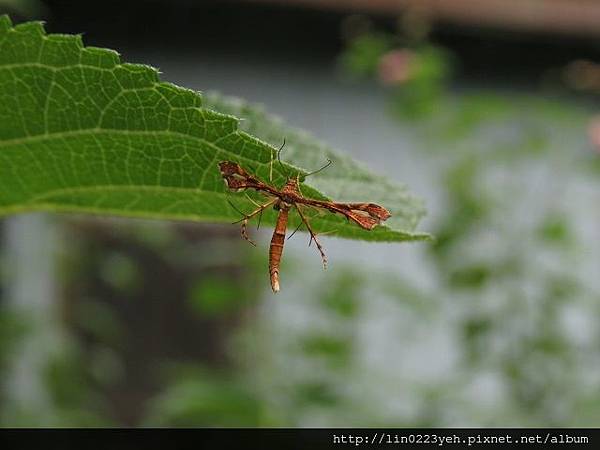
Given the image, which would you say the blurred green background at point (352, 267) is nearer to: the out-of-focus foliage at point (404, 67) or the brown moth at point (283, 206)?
the out-of-focus foliage at point (404, 67)

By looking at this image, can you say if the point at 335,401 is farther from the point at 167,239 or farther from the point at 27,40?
the point at 27,40

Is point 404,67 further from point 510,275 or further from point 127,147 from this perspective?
point 127,147

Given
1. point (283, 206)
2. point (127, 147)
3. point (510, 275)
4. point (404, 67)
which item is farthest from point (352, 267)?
point (127, 147)

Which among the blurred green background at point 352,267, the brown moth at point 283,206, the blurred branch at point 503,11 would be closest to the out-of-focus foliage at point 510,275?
the blurred green background at point 352,267

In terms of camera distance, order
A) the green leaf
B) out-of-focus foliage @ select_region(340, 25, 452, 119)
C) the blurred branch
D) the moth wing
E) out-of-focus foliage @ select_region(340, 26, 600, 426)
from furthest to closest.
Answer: the blurred branch, out-of-focus foliage @ select_region(340, 25, 452, 119), out-of-focus foliage @ select_region(340, 26, 600, 426), the moth wing, the green leaf

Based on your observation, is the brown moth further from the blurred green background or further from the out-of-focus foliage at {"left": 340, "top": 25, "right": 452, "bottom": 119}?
the out-of-focus foliage at {"left": 340, "top": 25, "right": 452, "bottom": 119}

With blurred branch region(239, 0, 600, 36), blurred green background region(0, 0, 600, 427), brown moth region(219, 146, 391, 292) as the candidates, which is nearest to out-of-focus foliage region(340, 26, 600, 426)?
blurred green background region(0, 0, 600, 427)

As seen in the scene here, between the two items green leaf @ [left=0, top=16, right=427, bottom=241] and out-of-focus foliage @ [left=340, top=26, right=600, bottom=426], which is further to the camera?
out-of-focus foliage @ [left=340, top=26, right=600, bottom=426]
